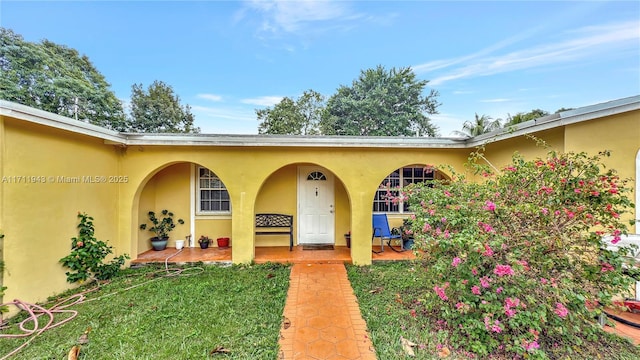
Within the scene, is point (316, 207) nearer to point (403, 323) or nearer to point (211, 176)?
point (211, 176)

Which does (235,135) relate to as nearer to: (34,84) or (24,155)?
(24,155)

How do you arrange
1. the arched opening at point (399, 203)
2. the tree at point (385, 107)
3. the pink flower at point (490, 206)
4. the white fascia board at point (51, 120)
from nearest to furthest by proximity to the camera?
the pink flower at point (490, 206), the white fascia board at point (51, 120), the arched opening at point (399, 203), the tree at point (385, 107)

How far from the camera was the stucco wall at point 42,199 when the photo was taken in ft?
12.0

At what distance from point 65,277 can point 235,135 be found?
13.9 feet

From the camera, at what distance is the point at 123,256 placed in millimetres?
5609

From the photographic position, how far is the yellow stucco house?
3699 millimetres

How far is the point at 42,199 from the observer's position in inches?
161

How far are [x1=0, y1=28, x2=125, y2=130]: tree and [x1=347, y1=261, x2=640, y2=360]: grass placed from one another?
61.7 feet

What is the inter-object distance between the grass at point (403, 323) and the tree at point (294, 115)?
16.5m

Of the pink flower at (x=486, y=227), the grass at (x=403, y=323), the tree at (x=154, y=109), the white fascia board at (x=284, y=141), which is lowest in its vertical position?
the grass at (x=403, y=323)

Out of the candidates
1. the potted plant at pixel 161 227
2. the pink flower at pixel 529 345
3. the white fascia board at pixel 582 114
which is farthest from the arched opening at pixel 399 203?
the potted plant at pixel 161 227

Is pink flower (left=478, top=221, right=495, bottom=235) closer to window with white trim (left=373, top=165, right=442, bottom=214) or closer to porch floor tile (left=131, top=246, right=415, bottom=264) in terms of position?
porch floor tile (left=131, top=246, right=415, bottom=264)

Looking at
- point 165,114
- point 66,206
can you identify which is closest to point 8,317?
point 66,206

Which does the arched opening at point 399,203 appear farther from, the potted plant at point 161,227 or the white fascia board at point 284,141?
the potted plant at point 161,227
